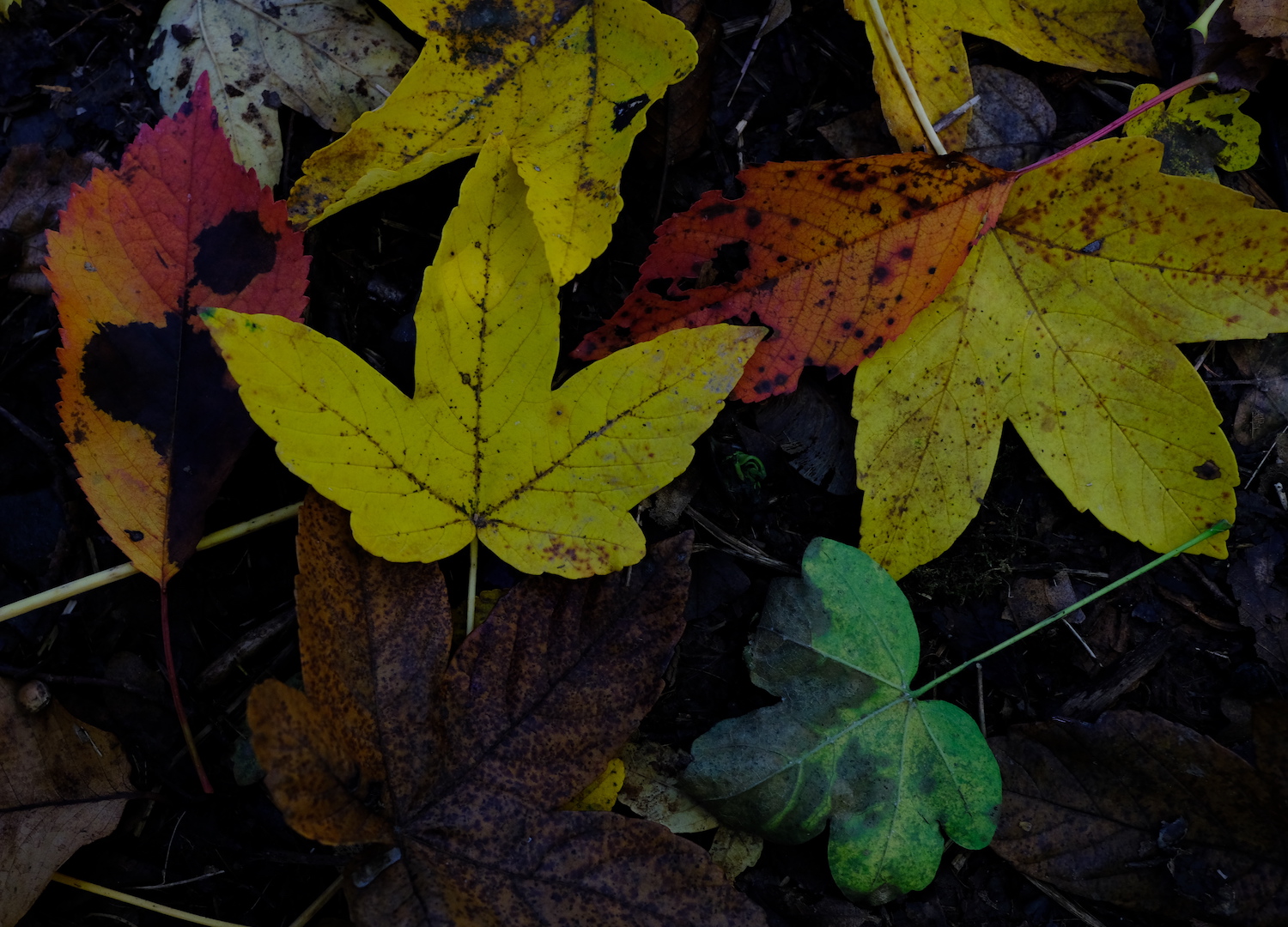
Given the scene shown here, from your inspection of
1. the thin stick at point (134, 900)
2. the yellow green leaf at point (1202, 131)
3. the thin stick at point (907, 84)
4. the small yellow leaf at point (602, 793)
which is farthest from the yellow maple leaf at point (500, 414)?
the yellow green leaf at point (1202, 131)

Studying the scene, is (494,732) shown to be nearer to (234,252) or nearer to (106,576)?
(106,576)

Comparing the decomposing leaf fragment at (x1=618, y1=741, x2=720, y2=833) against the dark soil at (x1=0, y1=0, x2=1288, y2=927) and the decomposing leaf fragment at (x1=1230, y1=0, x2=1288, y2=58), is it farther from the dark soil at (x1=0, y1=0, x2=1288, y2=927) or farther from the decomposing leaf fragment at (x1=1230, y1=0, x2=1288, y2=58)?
the decomposing leaf fragment at (x1=1230, y1=0, x2=1288, y2=58)

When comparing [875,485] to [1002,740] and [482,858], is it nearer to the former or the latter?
[1002,740]

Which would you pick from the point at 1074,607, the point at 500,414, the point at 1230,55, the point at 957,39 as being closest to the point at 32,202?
the point at 500,414

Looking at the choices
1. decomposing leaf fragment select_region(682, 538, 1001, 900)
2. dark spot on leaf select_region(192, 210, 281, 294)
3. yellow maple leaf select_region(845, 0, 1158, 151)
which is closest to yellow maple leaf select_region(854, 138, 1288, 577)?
decomposing leaf fragment select_region(682, 538, 1001, 900)

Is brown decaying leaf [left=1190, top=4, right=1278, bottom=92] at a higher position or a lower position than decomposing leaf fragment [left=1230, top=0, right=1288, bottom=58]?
lower

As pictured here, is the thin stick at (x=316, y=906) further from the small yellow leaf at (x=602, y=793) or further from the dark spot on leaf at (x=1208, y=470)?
the dark spot on leaf at (x=1208, y=470)
